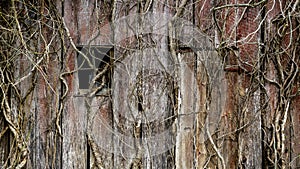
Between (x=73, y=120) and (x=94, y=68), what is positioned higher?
(x=94, y=68)

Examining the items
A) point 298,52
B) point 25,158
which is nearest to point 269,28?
point 298,52

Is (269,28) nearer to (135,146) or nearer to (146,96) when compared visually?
(146,96)

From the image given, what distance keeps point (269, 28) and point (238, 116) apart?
0.59m

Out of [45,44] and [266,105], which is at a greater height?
[45,44]

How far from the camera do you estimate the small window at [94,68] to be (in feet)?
9.06

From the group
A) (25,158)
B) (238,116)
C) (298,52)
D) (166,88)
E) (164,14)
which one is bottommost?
(25,158)

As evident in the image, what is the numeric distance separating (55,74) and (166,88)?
69 centimetres

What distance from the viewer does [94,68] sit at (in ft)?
9.01

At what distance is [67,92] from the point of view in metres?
2.77

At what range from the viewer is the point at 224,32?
2.79 m

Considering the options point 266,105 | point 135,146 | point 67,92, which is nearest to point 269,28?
point 266,105

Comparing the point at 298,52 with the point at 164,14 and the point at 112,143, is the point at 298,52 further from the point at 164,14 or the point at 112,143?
the point at 112,143

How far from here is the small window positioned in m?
2.76

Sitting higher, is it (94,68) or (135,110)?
(94,68)
